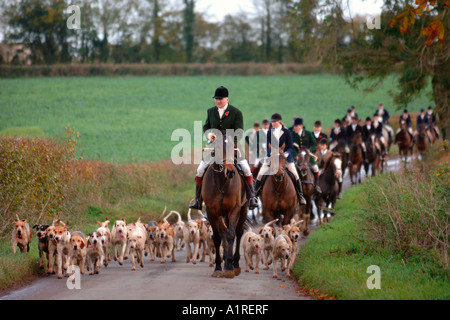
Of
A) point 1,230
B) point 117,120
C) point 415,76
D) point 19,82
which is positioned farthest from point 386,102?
point 1,230

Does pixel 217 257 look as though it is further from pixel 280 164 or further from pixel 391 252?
pixel 280 164

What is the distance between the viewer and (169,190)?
22.4m

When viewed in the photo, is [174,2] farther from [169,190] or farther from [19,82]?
[169,190]

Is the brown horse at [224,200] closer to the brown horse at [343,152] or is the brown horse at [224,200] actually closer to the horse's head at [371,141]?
the brown horse at [343,152]

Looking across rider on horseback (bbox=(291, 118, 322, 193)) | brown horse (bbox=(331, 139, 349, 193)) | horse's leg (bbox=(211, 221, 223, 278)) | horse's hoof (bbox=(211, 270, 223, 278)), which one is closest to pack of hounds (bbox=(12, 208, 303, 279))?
horse's leg (bbox=(211, 221, 223, 278))

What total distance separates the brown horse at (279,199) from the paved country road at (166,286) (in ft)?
7.60

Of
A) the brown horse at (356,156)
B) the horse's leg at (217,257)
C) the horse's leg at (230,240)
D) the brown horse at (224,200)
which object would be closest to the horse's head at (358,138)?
the brown horse at (356,156)

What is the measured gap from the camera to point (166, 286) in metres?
9.78

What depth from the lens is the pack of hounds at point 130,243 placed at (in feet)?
37.7

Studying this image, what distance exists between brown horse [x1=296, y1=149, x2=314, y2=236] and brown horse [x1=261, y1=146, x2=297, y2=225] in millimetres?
1884

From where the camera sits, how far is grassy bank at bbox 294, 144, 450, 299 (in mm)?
8969

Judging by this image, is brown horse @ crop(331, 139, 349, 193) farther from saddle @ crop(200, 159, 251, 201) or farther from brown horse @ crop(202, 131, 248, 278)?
brown horse @ crop(202, 131, 248, 278)

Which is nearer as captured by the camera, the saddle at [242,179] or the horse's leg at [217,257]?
the horse's leg at [217,257]

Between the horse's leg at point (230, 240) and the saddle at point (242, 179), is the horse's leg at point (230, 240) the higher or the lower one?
the lower one
